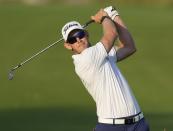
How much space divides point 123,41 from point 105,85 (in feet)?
2.82

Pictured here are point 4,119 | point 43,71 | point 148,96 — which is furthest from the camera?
point 43,71

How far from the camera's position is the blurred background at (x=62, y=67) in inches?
747

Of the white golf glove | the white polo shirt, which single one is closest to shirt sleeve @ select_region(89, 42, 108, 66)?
the white polo shirt

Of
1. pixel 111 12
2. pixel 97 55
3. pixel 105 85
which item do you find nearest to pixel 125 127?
pixel 105 85

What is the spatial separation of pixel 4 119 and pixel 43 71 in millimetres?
7309

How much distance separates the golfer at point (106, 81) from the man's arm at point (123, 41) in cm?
38

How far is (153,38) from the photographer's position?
29969 mm

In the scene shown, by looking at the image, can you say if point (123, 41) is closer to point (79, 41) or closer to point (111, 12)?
point (111, 12)

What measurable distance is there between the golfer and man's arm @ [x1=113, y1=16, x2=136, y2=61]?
1.25 ft

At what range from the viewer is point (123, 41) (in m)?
10.5

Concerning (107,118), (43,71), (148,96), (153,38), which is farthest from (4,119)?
(153,38)

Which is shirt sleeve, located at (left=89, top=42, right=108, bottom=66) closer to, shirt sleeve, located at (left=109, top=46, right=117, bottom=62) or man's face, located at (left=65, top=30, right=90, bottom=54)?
man's face, located at (left=65, top=30, right=90, bottom=54)

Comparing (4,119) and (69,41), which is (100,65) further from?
(4,119)

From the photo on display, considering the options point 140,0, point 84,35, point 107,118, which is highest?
point 140,0
